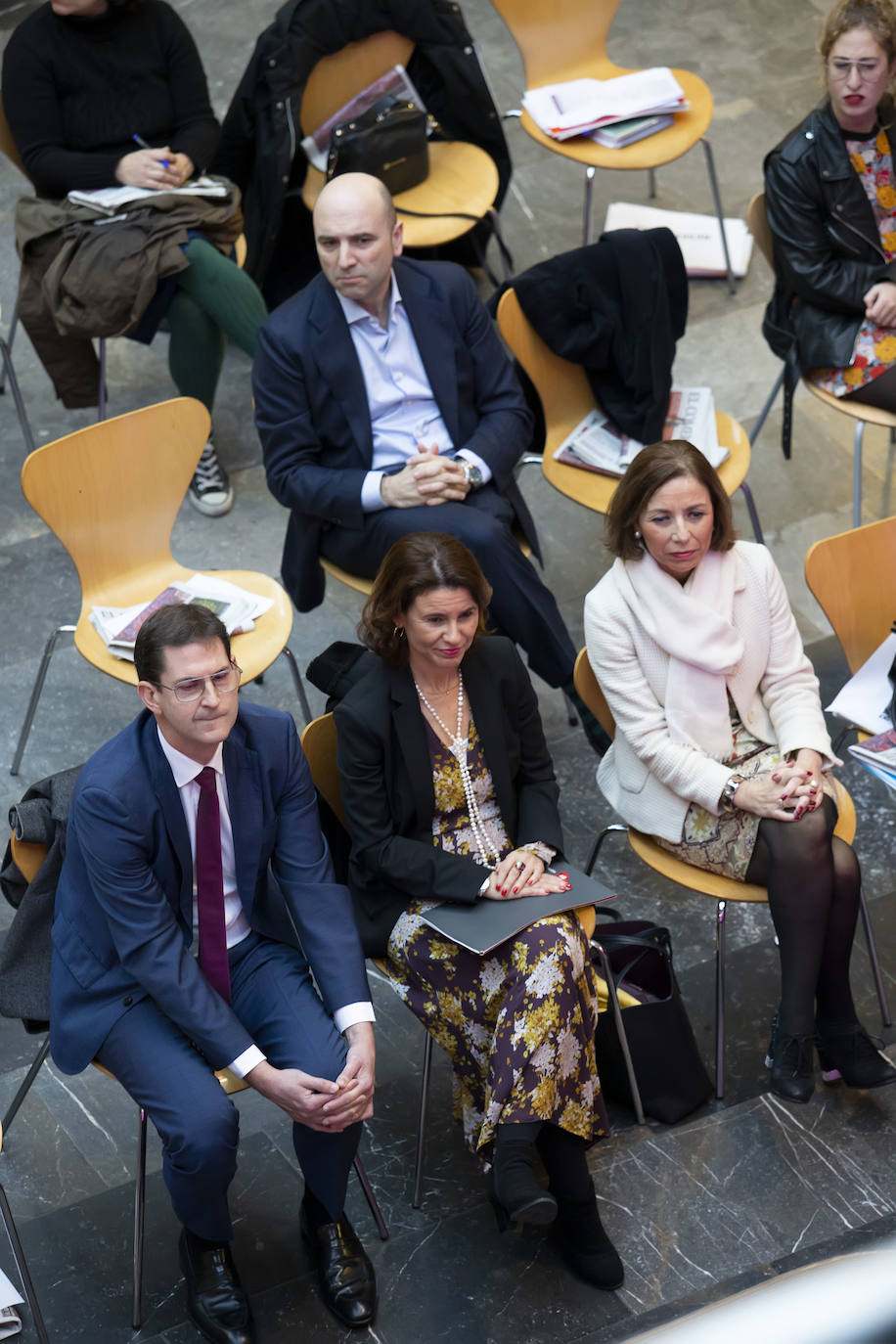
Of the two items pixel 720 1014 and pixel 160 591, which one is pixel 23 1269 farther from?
pixel 160 591

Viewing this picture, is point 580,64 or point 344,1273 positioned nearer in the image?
point 344,1273

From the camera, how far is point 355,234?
3518mm

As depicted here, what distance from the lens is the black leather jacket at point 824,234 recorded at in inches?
163

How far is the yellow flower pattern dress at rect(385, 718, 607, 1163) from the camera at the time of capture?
2.62 meters

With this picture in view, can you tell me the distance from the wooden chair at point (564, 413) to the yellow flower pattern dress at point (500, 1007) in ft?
4.16

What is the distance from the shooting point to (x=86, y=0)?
423cm

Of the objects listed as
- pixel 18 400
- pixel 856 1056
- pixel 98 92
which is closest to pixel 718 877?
pixel 856 1056

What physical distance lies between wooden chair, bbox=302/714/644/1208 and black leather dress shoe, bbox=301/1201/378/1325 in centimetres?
23

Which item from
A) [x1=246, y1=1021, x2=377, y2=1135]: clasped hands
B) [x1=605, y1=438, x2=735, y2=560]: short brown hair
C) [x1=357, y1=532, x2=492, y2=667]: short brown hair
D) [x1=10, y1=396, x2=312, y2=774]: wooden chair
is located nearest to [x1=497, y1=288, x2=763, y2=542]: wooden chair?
[x1=605, y1=438, x2=735, y2=560]: short brown hair

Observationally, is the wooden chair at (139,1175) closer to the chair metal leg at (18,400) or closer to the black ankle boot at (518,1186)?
the black ankle boot at (518,1186)

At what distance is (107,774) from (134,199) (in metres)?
2.39

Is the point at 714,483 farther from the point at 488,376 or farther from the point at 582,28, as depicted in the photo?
the point at 582,28

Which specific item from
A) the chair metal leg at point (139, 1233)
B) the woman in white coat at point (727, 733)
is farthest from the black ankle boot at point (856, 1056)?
the chair metal leg at point (139, 1233)

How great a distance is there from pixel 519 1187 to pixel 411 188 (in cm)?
340
